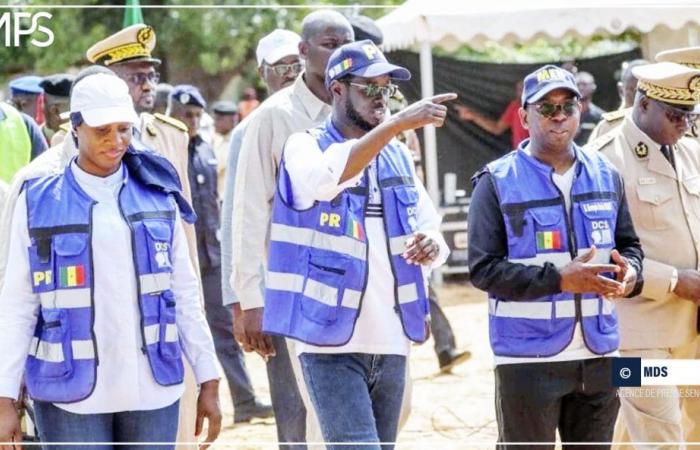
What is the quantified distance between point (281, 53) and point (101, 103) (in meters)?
2.89

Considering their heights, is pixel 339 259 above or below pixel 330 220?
below

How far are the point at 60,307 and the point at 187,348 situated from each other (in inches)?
19.6

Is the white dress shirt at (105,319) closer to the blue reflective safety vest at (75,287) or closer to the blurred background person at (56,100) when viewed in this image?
the blue reflective safety vest at (75,287)

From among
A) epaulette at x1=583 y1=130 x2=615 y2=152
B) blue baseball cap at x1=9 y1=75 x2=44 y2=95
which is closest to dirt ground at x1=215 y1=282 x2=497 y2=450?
epaulette at x1=583 y1=130 x2=615 y2=152

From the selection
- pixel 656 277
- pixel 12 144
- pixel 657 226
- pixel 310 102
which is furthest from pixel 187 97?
pixel 656 277

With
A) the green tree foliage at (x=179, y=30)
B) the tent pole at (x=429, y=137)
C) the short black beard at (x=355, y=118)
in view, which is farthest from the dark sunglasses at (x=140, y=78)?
the tent pole at (x=429, y=137)

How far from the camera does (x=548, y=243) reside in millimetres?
5672

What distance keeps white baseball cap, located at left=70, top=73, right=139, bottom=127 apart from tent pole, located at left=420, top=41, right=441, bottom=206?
10.5 metres

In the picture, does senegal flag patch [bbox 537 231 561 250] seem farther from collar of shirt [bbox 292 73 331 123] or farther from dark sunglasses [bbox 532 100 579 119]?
collar of shirt [bbox 292 73 331 123]

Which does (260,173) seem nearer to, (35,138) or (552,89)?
(552,89)

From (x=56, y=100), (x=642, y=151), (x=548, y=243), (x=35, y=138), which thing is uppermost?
(x=56, y=100)

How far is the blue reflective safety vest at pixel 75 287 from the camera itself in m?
4.87

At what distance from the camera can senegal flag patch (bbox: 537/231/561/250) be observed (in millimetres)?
5661
